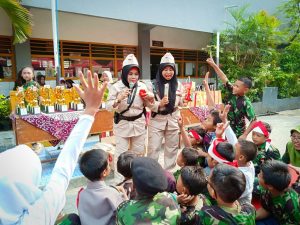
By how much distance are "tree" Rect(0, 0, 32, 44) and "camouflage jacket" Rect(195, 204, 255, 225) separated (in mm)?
3622

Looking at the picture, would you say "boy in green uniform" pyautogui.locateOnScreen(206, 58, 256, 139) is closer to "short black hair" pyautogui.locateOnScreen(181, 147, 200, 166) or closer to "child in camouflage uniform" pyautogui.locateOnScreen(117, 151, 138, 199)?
"short black hair" pyautogui.locateOnScreen(181, 147, 200, 166)

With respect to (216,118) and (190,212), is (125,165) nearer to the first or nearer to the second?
(190,212)

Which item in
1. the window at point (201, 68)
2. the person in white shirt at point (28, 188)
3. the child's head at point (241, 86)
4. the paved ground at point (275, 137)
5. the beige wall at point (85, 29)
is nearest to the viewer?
the person in white shirt at point (28, 188)

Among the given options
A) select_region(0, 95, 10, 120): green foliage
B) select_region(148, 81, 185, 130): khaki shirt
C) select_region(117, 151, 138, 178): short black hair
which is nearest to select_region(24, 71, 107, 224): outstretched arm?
select_region(117, 151, 138, 178): short black hair

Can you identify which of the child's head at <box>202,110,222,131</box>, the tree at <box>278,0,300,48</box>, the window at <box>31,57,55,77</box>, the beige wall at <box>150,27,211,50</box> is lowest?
the child's head at <box>202,110,222,131</box>

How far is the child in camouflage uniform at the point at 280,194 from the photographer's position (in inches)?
72.2

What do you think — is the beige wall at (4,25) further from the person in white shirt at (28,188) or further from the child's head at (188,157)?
the person in white shirt at (28,188)

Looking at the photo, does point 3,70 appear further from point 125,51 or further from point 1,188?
point 1,188

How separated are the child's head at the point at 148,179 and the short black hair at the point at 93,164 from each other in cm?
46

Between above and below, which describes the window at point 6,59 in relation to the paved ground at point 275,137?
above

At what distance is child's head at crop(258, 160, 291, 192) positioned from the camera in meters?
1.83

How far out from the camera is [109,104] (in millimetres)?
3217

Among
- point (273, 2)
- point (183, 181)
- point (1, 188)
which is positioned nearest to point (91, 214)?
point (183, 181)

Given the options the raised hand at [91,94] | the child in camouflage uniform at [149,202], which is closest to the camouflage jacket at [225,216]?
the child in camouflage uniform at [149,202]
